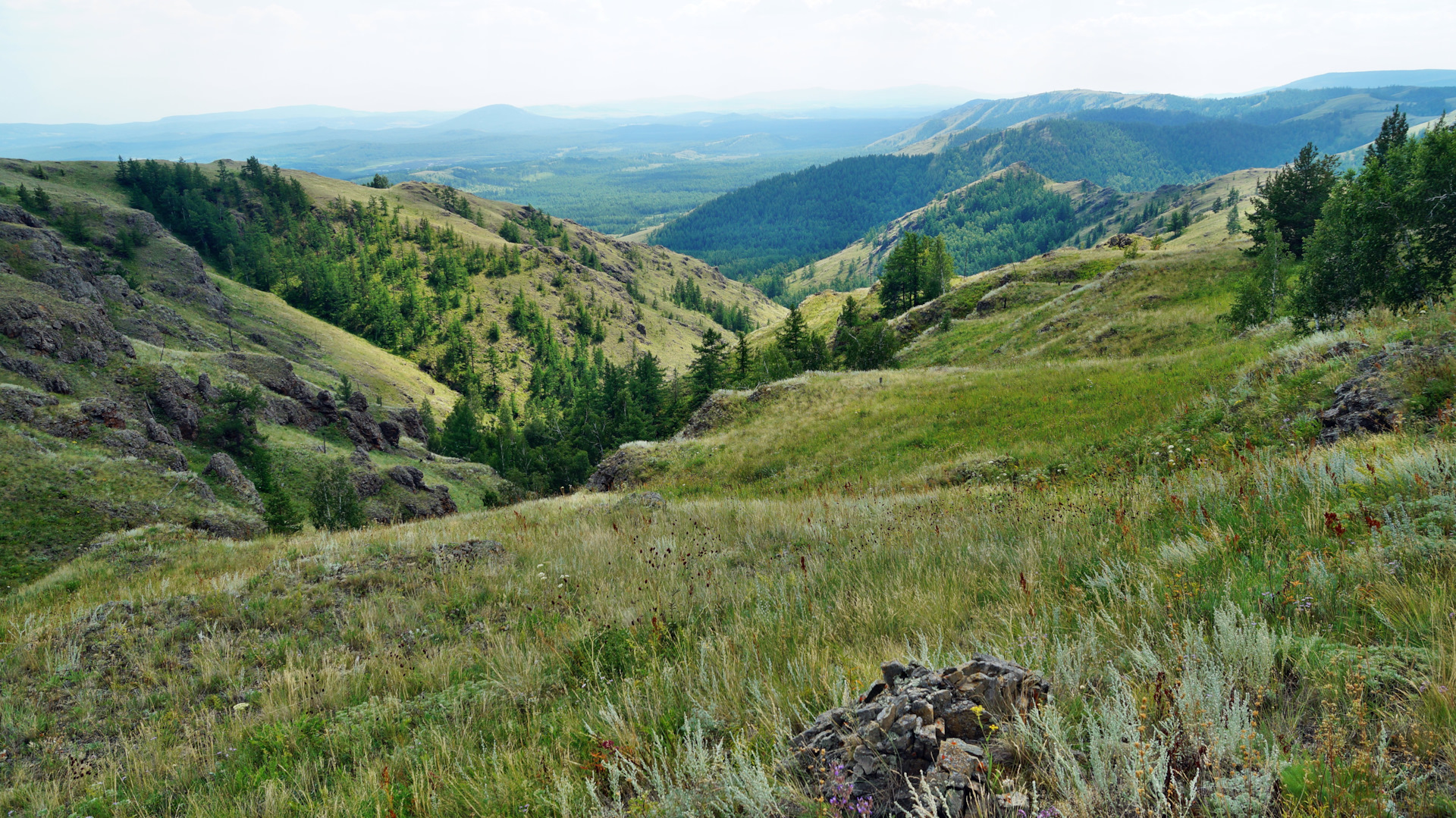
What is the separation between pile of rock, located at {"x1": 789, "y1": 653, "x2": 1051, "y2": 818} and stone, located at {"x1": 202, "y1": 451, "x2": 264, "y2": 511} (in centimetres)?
5263

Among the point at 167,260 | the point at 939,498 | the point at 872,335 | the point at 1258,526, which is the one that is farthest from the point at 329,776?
the point at 167,260

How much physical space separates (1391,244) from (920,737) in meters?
27.8

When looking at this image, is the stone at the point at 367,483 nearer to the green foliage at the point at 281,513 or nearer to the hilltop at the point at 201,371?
the hilltop at the point at 201,371

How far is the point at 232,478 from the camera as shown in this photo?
44375mm

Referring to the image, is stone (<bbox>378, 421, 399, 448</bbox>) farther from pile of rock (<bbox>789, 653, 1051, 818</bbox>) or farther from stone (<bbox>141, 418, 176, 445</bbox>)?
pile of rock (<bbox>789, 653, 1051, 818</bbox>)

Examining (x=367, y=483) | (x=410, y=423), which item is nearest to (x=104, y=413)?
(x=367, y=483)

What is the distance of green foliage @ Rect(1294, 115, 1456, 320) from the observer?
18.2m

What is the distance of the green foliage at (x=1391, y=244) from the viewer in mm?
18188

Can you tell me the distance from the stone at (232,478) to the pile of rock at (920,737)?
52631mm

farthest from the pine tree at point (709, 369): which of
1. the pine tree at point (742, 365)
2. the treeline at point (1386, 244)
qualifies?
the treeline at point (1386, 244)

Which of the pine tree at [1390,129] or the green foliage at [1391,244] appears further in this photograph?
the pine tree at [1390,129]

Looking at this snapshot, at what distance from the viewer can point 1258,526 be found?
15.3 ft

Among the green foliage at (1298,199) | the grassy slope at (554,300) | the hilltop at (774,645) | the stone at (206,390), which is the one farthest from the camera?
the grassy slope at (554,300)

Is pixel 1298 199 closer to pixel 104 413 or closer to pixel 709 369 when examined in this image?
pixel 709 369
